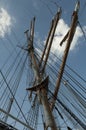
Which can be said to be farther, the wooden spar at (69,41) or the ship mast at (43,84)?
the wooden spar at (69,41)

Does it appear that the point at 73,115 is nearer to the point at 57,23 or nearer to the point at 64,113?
the point at 64,113

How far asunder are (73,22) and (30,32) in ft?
14.1

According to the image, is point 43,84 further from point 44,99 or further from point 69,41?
point 69,41

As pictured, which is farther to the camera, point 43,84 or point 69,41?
point 69,41

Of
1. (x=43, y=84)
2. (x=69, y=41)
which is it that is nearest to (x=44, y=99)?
(x=43, y=84)

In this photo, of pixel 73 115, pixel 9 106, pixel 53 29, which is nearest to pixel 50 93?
pixel 73 115

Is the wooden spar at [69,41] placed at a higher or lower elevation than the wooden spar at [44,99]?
higher

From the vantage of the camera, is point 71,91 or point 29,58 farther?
point 29,58

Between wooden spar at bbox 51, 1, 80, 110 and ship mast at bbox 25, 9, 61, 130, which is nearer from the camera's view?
ship mast at bbox 25, 9, 61, 130

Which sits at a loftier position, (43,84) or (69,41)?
(69,41)

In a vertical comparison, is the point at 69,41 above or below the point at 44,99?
above

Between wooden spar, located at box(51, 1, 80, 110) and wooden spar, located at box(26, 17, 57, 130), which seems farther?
wooden spar, located at box(51, 1, 80, 110)

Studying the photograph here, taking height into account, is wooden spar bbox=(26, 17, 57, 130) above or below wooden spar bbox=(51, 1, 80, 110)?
below

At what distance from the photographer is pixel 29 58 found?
19.2 metres
